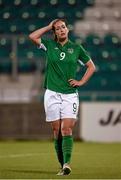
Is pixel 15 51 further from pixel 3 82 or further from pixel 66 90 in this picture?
pixel 66 90

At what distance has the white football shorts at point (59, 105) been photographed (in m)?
8.27

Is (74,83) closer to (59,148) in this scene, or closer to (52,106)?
(52,106)

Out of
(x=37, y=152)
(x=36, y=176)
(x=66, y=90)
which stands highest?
(x=66, y=90)

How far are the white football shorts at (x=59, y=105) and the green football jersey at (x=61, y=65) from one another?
2.6 inches

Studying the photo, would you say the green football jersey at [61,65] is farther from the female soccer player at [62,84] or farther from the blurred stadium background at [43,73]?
the blurred stadium background at [43,73]

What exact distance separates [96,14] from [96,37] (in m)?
1.37

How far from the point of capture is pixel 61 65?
8273mm

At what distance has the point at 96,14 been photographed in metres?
20.7

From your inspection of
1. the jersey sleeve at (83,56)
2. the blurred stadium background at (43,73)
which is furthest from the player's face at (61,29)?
the blurred stadium background at (43,73)

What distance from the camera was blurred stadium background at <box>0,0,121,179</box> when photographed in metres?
17.0

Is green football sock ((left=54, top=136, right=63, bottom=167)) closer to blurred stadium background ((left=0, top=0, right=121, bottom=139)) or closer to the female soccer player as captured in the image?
the female soccer player

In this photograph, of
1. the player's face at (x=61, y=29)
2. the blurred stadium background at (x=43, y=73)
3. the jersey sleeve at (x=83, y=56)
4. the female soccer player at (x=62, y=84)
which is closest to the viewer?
the player's face at (x=61, y=29)

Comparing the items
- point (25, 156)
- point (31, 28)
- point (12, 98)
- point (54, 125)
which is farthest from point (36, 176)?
point (31, 28)

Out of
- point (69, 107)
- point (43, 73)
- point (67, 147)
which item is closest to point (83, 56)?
point (69, 107)
